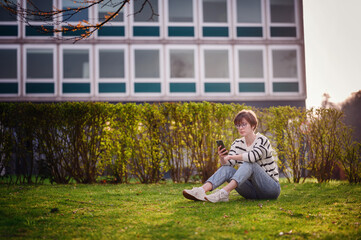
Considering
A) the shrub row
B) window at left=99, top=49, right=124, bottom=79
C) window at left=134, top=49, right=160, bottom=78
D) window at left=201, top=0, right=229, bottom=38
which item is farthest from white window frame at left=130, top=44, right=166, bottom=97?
the shrub row

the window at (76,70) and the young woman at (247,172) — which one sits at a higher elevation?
the window at (76,70)

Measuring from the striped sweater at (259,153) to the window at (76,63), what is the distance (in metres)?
14.2

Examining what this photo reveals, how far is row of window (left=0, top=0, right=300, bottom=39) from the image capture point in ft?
58.8

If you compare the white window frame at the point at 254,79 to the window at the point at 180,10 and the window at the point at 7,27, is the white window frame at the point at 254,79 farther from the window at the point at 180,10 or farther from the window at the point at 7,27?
Result: the window at the point at 7,27

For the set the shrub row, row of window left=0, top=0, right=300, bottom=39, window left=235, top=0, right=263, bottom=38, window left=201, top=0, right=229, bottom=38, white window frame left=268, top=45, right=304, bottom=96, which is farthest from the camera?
window left=235, top=0, right=263, bottom=38

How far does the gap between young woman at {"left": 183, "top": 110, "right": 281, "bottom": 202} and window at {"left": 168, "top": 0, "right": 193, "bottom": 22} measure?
14416 millimetres

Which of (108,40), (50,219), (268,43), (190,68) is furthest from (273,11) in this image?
(50,219)

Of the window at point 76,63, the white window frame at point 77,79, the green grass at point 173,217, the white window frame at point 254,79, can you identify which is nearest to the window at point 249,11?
the white window frame at point 254,79

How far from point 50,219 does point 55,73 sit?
1484 cm

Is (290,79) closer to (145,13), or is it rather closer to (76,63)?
(145,13)

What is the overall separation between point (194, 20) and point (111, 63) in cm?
506

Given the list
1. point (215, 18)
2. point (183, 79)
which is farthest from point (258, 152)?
point (215, 18)

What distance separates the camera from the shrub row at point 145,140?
7.98 metres

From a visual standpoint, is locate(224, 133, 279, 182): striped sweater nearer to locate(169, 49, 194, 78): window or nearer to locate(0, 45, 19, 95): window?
locate(169, 49, 194, 78): window
